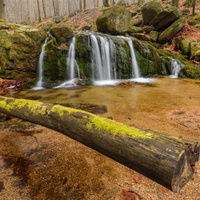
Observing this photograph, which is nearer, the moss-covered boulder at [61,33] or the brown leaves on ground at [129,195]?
the brown leaves on ground at [129,195]

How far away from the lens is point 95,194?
144 centimetres

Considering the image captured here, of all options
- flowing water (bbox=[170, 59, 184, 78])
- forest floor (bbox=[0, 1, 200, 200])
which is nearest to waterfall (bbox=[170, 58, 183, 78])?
flowing water (bbox=[170, 59, 184, 78])

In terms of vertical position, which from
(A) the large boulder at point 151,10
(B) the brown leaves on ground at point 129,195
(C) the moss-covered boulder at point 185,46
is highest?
(A) the large boulder at point 151,10

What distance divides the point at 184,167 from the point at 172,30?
16.9 metres

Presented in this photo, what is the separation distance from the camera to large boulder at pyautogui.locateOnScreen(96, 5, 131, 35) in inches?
531

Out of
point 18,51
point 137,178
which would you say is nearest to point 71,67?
point 18,51

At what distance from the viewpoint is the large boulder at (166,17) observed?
14312 mm

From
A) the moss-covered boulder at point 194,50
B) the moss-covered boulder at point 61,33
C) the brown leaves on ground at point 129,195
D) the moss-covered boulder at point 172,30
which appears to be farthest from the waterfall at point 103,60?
the brown leaves on ground at point 129,195

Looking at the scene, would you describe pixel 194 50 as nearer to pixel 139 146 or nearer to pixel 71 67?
pixel 71 67

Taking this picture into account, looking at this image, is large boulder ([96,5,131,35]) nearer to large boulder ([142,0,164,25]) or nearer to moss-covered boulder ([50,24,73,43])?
large boulder ([142,0,164,25])

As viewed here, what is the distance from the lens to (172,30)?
46.7 ft

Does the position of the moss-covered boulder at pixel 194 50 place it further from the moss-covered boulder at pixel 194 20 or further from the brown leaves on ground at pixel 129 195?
the brown leaves on ground at pixel 129 195

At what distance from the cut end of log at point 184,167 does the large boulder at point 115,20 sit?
14.8 meters

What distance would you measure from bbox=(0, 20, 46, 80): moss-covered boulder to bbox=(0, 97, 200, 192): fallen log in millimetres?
7830
